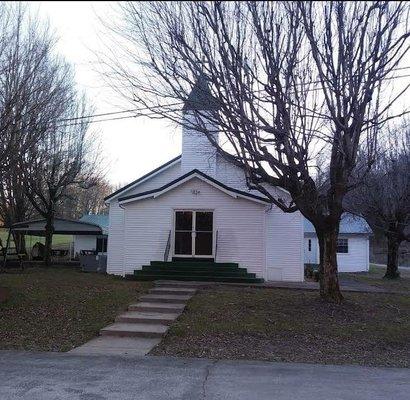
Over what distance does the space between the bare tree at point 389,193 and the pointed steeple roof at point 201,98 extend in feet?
42.8

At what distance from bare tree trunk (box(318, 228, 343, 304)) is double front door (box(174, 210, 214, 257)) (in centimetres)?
674

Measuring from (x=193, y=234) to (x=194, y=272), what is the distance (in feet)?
6.16

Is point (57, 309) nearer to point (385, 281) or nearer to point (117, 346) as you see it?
point (117, 346)

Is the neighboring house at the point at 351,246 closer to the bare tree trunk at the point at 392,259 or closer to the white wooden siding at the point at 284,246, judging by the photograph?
the bare tree trunk at the point at 392,259

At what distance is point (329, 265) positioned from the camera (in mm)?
13344

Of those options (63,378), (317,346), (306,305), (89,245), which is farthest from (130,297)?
(89,245)

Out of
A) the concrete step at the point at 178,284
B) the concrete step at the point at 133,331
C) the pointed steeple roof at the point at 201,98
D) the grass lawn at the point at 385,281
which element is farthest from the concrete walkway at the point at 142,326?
the grass lawn at the point at 385,281

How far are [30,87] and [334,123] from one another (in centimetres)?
875

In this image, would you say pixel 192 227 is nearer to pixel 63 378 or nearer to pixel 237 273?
pixel 237 273

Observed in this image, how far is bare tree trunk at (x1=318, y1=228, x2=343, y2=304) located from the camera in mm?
13238

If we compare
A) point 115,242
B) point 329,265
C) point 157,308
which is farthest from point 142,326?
point 115,242

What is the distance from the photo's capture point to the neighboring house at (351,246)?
35.3 meters

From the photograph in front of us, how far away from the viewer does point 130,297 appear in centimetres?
1444

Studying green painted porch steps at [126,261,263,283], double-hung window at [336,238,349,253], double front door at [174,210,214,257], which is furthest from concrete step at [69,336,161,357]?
double-hung window at [336,238,349,253]
